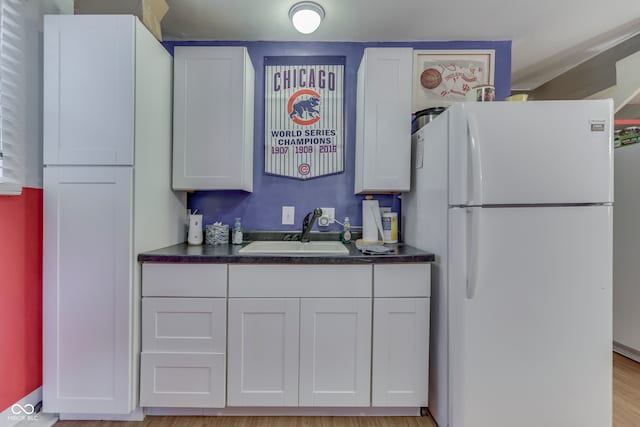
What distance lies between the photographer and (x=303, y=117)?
217 centimetres

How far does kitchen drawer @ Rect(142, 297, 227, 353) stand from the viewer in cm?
153

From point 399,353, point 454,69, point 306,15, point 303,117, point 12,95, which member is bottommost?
point 399,353

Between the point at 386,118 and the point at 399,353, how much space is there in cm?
133

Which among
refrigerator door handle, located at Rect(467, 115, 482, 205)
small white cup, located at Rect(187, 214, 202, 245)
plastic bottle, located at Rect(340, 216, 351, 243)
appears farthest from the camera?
plastic bottle, located at Rect(340, 216, 351, 243)

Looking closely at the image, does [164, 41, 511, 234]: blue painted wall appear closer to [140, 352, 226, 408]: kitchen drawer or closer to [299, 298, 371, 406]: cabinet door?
[299, 298, 371, 406]: cabinet door

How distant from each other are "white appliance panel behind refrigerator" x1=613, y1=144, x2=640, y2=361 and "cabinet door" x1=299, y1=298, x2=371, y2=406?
87.1 inches

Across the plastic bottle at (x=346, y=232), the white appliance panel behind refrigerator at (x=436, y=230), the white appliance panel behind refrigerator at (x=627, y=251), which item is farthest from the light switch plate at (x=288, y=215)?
the white appliance panel behind refrigerator at (x=627, y=251)

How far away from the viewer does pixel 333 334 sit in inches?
61.1

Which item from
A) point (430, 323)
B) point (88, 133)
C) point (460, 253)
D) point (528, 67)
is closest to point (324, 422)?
point (430, 323)

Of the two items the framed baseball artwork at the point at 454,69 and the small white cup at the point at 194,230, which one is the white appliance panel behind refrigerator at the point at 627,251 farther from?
the small white cup at the point at 194,230

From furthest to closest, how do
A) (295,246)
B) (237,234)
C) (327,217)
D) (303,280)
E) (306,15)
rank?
(327,217)
(237,234)
(295,246)
(306,15)
(303,280)

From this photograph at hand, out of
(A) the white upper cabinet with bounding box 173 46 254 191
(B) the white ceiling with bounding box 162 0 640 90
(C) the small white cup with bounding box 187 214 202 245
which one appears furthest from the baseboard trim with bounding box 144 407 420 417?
(B) the white ceiling with bounding box 162 0 640 90

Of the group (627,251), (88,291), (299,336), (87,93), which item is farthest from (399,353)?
(627,251)

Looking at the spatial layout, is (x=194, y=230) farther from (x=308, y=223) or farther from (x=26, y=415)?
(x=26, y=415)
